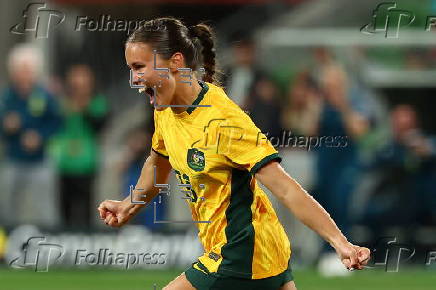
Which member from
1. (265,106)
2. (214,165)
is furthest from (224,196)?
(265,106)

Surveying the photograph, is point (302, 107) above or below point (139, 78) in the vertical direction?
above

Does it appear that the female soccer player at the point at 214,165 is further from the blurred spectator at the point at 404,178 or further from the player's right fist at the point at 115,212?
the blurred spectator at the point at 404,178

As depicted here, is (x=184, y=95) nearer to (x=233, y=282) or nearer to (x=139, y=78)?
(x=139, y=78)

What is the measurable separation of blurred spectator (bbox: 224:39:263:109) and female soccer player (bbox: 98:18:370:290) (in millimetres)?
6127

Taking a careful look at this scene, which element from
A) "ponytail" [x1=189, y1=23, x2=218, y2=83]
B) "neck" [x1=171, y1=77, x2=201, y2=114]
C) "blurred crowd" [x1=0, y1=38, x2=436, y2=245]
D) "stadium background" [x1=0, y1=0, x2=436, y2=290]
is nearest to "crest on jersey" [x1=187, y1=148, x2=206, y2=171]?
"neck" [x1=171, y1=77, x2=201, y2=114]

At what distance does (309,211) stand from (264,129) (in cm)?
648

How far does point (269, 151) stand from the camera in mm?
5109

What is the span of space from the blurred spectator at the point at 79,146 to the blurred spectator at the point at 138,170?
337 millimetres

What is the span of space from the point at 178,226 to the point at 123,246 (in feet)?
2.05

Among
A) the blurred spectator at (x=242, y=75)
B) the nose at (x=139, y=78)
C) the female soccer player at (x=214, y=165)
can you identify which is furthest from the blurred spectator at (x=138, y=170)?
the nose at (x=139, y=78)

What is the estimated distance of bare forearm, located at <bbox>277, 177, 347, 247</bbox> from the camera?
4.87 m

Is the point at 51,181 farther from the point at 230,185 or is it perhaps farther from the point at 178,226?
the point at 230,185

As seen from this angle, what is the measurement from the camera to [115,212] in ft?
19.1

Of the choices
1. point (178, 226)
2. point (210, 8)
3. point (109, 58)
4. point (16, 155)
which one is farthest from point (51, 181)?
point (210, 8)
